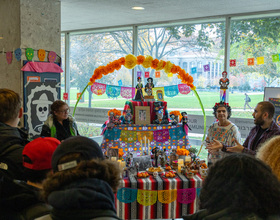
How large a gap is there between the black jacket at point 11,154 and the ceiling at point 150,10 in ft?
11.7

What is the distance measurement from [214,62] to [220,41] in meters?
0.40

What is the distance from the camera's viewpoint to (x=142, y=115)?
16.1 feet

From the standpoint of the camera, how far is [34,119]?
15.7ft

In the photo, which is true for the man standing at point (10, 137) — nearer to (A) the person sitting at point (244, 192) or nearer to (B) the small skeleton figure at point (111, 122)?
(A) the person sitting at point (244, 192)

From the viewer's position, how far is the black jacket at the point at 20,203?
4.22 feet

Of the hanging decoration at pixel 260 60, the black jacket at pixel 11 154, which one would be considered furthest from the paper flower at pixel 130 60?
the black jacket at pixel 11 154

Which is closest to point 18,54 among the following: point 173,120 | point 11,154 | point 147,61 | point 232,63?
point 147,61

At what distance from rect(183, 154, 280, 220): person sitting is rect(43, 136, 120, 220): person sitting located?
35 centimetres

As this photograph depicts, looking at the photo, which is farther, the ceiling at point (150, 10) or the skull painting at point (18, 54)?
the ceiling at point (150, 10)

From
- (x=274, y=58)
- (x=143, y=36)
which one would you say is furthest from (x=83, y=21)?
(x=274, y=58)

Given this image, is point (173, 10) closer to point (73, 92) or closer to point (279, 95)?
point (279, 95)

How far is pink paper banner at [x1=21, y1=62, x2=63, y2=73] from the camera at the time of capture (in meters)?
4.57

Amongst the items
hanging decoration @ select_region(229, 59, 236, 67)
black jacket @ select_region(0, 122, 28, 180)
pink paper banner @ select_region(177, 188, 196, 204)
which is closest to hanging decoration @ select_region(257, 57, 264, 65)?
hanging decoration @ select_region(229, 59, 236, 67)

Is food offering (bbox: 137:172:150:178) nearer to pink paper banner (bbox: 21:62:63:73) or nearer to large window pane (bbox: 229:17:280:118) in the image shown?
pink paper banner (bbox: 21:62:63:73)
